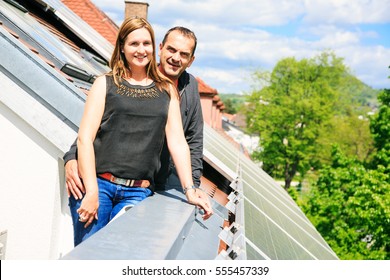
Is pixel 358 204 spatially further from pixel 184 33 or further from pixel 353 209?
pixel 184 33

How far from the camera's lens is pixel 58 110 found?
11.1 feet

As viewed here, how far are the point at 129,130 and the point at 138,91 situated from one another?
21 centimetres

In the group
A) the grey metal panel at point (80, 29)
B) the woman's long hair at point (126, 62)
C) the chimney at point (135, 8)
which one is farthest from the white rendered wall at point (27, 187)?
the chimney at point (135, 8)

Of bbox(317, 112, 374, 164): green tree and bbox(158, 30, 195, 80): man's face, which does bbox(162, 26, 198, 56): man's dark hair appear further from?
bbox(317, 112, 374, 164): green tree

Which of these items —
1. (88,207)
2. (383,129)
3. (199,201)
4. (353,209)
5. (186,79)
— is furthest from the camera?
(383,129)

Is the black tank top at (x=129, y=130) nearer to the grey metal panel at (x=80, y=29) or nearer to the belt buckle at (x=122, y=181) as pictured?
the belt buckle at (x=122, y=181)

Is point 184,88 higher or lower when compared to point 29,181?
higher

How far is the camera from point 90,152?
2516mm

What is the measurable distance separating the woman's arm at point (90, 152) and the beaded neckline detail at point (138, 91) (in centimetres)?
10

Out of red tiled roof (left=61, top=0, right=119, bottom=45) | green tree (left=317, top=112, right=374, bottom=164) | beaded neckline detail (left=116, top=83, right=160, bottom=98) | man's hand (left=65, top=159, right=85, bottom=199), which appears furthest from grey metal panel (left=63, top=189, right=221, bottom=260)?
green tree (left=317, top=112, right=374, bottom=164)

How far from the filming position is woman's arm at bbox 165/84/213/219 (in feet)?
9.22

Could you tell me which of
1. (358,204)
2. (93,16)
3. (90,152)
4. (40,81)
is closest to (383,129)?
(358,204)

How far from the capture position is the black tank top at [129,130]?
259 cm
